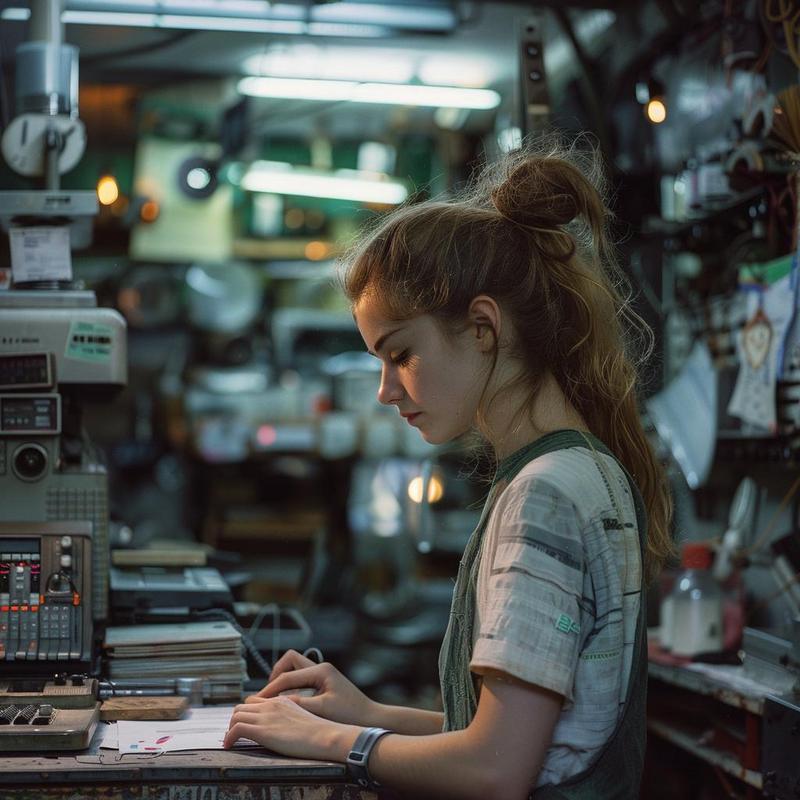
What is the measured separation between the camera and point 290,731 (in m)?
1.67

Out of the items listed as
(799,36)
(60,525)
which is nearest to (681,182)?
(799,36)

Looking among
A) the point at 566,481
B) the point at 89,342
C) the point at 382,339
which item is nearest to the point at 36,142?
the point at 89,342

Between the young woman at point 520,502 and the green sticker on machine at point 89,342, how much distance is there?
0.80m

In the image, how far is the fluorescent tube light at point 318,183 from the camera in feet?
21.0

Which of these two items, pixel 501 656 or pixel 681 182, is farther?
pixel 681 182

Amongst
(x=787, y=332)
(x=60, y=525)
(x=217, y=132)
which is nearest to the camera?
(x=60, y=525)

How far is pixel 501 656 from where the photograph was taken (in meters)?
1.45

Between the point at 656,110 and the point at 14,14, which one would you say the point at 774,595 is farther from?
the point at 14,14

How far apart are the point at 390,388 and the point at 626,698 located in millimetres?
545

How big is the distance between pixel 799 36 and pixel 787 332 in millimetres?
731

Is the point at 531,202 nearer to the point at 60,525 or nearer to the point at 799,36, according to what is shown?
the point at 60,525

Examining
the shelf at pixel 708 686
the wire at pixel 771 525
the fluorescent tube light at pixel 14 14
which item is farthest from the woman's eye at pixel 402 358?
the fluorescent tube light at pixel 14 14

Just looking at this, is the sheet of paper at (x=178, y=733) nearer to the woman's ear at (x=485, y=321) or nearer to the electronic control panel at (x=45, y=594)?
the electronic control panel at (x=45, y=594)

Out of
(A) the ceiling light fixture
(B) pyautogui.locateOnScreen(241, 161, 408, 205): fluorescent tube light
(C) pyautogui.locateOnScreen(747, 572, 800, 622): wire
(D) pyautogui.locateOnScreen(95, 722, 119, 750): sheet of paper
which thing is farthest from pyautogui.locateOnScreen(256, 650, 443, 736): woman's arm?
(B) pyautogui.locateOnScreen(241, 161, 408, 205): fluorescent tube light
